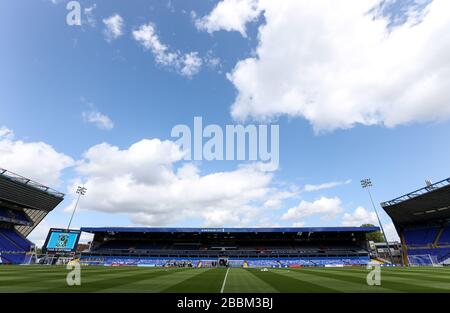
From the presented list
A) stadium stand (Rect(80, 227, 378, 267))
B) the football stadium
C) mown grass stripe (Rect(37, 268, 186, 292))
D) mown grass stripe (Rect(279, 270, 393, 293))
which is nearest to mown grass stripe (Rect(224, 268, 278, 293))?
mown grass stripe (Rect(279, 270, 393, 293))

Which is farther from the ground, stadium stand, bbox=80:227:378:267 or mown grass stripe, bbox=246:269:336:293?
stadium stand, bbox=80:227:378:267

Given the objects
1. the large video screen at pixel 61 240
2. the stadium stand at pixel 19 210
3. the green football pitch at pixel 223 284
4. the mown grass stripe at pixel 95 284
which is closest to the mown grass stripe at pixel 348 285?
the green football pitch at pixel 223 284

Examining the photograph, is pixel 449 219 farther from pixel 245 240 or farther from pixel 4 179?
pixel 4 179

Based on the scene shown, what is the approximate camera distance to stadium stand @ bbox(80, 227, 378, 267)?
212 ft

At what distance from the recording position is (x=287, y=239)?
258 feet

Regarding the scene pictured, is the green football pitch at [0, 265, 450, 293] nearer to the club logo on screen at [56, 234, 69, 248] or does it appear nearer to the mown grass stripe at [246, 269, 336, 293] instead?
the mown grass stripe at [246, 269, 336, 293]

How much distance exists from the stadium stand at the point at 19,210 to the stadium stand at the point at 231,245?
12572mm

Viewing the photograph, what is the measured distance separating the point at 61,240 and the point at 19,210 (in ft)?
89.3

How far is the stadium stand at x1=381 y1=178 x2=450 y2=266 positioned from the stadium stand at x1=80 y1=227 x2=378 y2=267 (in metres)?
7.81

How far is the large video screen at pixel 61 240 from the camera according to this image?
4681 centimetres
